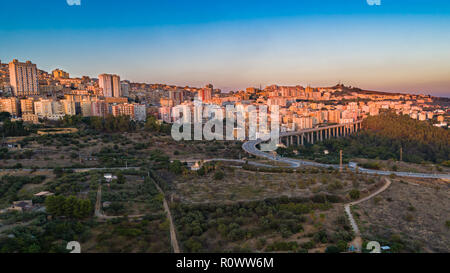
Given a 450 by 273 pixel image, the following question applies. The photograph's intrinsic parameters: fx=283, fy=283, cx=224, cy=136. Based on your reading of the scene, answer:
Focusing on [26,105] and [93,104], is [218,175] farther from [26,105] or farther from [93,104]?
[26,105]

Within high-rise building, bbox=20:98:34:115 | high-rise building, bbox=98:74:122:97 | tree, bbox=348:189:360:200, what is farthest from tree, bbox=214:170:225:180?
high-rise building, bbox=98:74:122:97

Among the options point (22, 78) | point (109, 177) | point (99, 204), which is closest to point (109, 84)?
point (22, 78)

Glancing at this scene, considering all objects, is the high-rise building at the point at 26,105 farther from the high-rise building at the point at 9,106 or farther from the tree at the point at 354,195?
the tree at the point at 354,195

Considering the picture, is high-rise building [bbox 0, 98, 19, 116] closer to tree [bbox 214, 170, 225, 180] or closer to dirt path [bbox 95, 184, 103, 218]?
dirt path [bbox 95, 184, 103, 218]

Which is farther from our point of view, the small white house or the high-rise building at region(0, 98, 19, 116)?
the high-rise building at region(0, 98, 19, 116)

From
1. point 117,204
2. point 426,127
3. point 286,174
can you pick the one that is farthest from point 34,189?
point 426,127
